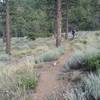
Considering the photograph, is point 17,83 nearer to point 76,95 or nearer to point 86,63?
point 76,95

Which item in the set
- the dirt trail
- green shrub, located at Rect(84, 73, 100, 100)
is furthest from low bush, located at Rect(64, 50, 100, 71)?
green shrub, located at Rect(84, 73, 100, 100)

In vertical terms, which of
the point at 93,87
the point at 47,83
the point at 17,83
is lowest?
the point at 47,83

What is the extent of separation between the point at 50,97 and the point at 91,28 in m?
58.3

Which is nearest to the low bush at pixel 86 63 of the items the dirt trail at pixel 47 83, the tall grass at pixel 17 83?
the dirt trail at pixel 47 83

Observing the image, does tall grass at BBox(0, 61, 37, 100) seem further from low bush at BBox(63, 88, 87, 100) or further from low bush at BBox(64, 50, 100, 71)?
low bush at BBox(64, 50, 100, 71)

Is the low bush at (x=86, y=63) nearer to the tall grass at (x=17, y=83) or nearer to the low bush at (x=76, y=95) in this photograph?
the tall grass at (x=17, y=83)

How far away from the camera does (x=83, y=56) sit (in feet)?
29.2

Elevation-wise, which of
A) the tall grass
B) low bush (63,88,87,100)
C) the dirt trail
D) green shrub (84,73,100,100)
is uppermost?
green shrub (84,73,100,100)

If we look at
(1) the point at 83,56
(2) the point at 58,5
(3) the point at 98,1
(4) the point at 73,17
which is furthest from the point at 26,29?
(1) the point at 83,56

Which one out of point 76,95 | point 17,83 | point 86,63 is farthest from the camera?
point 86,63

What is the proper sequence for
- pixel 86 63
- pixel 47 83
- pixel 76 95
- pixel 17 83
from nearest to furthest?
pixel 76 95 → pixel 17 83 → pixel 47 83 → pixel 86 63

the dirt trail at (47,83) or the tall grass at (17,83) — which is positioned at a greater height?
the tall grass at (17,83)

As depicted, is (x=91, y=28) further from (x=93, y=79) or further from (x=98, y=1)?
(x=93, y=79)

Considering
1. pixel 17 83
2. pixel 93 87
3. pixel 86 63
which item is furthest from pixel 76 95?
pixel 86 63
